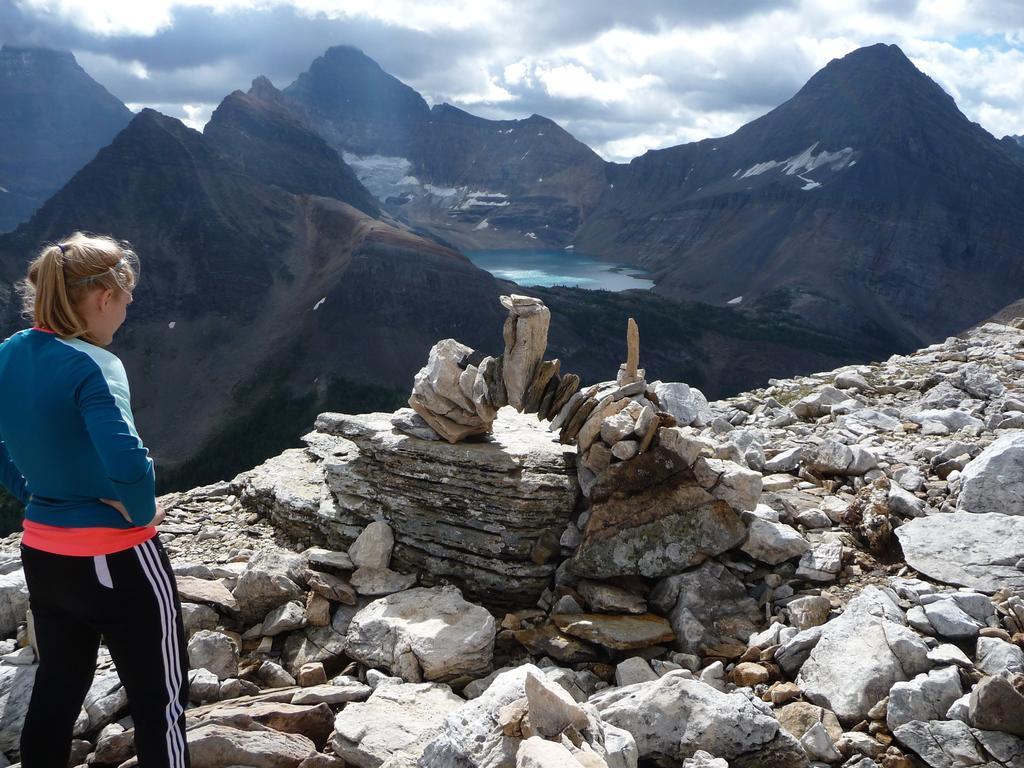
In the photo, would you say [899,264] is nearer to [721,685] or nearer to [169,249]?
[169,249]

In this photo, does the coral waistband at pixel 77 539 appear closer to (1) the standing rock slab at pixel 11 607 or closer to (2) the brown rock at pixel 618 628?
(1) the standing rock slab at pixel 11 607

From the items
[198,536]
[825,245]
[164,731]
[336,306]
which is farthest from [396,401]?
[825,245]

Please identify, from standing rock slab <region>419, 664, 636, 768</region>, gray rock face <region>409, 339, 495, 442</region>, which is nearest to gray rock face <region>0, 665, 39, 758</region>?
standing rock slab <region>419, 664, 636, 768</region>

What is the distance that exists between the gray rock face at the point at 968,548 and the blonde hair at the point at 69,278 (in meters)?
8.02

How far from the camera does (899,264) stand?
183 metres

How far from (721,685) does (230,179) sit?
18443 centimetres

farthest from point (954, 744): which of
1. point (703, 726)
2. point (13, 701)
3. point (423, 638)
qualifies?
point (13, 701)

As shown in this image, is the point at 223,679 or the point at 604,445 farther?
the point at 604,445

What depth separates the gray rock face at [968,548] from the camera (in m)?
7.55

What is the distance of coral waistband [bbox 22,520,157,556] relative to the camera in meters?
4.27

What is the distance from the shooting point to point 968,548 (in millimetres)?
7949

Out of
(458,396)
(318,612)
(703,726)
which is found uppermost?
(458,396)

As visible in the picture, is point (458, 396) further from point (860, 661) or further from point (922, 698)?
point (922, 698)

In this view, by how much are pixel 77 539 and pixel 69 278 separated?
149cm
